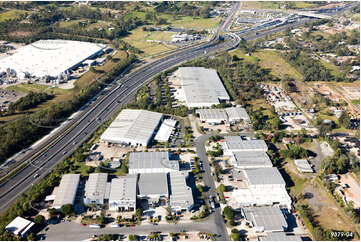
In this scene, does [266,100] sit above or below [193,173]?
above


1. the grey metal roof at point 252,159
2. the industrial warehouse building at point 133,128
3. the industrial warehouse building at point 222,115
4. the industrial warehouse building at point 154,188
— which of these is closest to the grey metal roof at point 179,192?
the industrial warehouse building at point 154,188

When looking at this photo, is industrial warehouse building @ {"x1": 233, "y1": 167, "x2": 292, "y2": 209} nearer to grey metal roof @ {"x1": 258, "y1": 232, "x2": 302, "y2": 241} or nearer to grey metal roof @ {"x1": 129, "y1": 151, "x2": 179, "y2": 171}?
grey metal roof @ {"x1": 258, "y1": 232, "x2": 302, "y2": 241}

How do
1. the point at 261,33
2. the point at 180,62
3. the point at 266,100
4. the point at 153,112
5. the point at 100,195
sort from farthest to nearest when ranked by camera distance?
1. the point at 261,33
2. the point at 180,62
3. the point at 266,100
4. the point at 153,112
5. the point at 100,195

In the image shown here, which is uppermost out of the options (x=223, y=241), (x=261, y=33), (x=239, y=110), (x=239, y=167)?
(x=261, y=33)

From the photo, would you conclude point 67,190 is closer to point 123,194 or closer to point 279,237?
point 123,194

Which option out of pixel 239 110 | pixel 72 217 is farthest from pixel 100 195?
pixel 239 110

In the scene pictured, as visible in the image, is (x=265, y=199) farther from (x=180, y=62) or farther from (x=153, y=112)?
(x=180, y=62)
